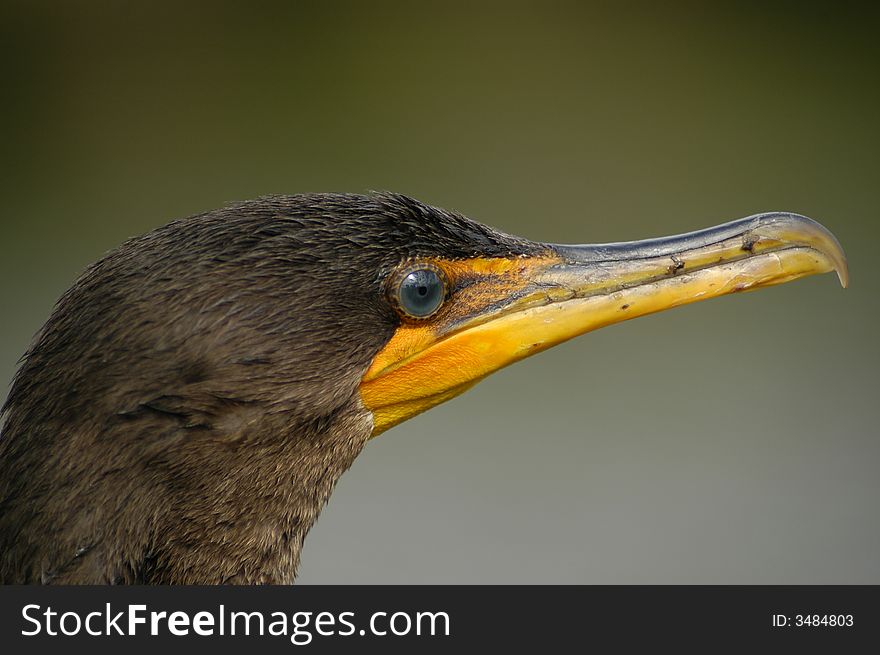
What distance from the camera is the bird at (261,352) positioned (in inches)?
70.2

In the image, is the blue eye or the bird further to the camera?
the blue eye

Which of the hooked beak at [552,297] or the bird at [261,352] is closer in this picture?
the bird at [261,352]

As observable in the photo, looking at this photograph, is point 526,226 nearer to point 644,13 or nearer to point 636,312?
point 644,13

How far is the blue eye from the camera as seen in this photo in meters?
1.99

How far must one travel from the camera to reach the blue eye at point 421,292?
1986mm

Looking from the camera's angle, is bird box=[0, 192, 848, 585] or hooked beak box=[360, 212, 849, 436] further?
hooked beak box=[360, 212, 849, 436]

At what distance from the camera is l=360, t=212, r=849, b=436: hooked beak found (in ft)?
6.76

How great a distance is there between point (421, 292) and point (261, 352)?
0.35 meters

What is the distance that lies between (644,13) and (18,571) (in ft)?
12.2

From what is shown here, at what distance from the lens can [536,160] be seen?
4.71 meters

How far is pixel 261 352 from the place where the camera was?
183cm

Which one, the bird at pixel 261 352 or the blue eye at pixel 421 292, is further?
the blue eye at pixel 421 292

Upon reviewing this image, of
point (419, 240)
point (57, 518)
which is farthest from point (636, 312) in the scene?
point (57, 518)

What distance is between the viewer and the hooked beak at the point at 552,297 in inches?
81.1
